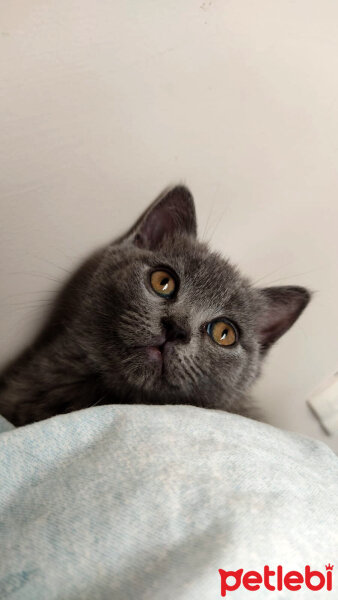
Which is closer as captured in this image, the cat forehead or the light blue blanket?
Result: the light blue blanket

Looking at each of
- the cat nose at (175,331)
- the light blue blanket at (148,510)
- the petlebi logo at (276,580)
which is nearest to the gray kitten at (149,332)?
the cat nose at (175,331)

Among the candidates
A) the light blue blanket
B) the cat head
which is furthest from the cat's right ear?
the light blue blanket

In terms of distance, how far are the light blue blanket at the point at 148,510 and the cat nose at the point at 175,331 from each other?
0.17 metres

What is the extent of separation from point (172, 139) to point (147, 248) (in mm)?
258

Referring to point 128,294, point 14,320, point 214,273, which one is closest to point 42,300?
point 14,320

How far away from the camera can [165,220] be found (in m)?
1.04

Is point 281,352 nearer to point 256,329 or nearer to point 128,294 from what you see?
point 256,329

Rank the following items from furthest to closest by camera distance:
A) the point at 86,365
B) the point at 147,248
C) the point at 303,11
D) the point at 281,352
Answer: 1. the point at 281,352
2. the point at 147,248
3. the point at 86,365
4. the point at 303,11

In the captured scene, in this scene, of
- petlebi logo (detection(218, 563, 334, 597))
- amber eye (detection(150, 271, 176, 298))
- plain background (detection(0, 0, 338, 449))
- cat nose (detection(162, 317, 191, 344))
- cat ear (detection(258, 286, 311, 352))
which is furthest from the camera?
cat ear (detection(258, 286, 311, 352))

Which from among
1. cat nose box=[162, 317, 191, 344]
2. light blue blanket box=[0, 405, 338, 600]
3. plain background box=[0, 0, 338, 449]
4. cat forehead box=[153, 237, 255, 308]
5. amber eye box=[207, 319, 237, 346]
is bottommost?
light blue blanket box=[0, 405, 338, 600]

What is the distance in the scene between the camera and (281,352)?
1358 mm

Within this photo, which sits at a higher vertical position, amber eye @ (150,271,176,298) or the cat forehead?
the cat forehead

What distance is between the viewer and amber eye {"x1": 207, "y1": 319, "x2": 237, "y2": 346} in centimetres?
94

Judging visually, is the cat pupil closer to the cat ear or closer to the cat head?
the cat head
